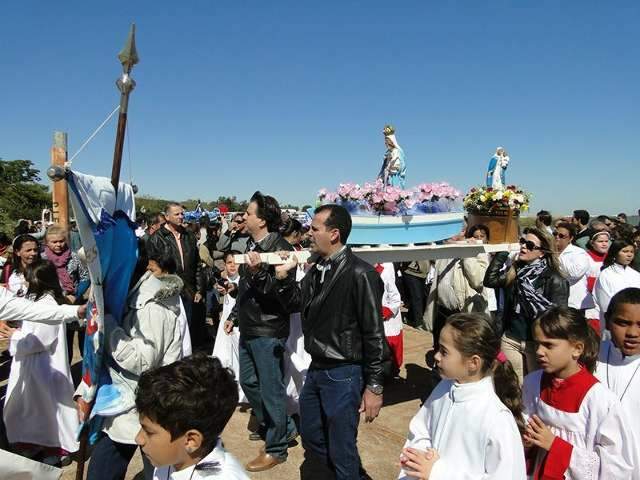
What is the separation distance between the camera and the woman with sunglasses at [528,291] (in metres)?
4.09

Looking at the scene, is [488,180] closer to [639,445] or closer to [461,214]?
[461,214]

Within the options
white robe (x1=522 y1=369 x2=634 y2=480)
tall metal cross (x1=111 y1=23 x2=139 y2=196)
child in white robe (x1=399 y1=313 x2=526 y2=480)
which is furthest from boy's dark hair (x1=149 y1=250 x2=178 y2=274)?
white robe (x1=522 y1=369 x2=634 y2=480)

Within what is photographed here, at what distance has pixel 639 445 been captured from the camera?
7.47 feet

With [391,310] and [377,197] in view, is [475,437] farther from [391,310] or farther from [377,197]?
[391,310]

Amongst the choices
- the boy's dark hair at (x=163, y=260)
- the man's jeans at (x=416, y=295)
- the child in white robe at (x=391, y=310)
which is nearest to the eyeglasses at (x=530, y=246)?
the child in white robe at (x=391, y=310)

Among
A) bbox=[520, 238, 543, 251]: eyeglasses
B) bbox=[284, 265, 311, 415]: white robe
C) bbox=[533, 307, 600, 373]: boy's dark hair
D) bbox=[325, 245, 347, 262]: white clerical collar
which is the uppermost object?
bbox=[325, 245, 347, 262]: white clerical collar

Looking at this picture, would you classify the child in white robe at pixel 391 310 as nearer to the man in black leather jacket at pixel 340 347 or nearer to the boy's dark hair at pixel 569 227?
the boy's dark hair at pixel 569 227

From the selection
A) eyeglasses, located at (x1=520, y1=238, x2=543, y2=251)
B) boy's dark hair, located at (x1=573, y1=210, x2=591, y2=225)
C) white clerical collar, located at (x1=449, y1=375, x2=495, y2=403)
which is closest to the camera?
white clerical collar, located at (x1=449, y1=375, x2=495, y2=403)

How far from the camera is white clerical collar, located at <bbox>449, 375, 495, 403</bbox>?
2.19 metres

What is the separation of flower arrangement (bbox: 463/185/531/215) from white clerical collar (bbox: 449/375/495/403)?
316 cm

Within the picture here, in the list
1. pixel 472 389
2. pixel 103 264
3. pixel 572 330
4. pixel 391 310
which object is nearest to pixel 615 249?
pixel 391 310

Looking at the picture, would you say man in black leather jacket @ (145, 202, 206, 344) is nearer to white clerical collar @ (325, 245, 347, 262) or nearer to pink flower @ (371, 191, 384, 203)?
pink flower @ (371, 191, 384, 203)

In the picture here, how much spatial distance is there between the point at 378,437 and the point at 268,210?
2.43 metres

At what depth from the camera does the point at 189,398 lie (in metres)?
1.75
